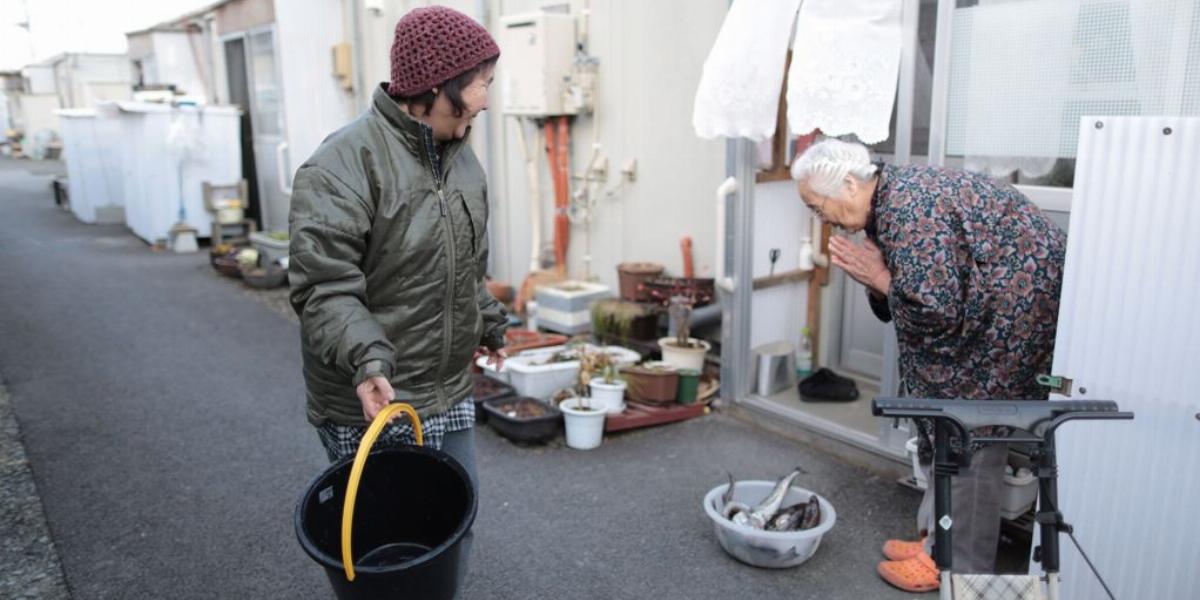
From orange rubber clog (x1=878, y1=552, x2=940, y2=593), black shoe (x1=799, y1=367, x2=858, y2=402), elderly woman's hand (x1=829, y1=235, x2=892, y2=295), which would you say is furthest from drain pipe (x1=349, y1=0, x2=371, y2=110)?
orange rubber clog (x1=878, y1=552, x2=940, y2=593)

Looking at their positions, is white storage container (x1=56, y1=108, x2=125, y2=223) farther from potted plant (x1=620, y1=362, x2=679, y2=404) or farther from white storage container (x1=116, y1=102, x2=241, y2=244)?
potted plant (x1=620, y1=362, x2=679, y2=404)

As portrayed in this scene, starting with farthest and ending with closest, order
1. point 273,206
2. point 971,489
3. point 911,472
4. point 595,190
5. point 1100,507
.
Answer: point 273,206, point 595,190, point 911,472, point 971,489, point 1100,507

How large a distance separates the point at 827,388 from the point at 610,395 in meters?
1.32

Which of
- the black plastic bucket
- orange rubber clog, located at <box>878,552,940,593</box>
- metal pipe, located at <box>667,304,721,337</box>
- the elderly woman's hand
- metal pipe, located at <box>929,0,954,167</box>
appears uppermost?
metal pipe, located at <box>929,0,954,167</box>

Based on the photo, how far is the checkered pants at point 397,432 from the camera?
2441mm

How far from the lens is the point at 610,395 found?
5.16 metres

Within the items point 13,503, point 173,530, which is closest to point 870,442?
point 173,530

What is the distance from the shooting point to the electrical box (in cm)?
643

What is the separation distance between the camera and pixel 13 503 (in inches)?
168

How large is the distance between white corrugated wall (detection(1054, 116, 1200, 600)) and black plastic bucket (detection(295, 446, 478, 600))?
199 cm

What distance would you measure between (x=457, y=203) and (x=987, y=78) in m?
2.57

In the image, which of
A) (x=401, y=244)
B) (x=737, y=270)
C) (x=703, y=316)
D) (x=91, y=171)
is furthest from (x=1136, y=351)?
(x=91, y=171)

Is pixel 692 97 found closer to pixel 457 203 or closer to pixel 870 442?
pixel 870 442

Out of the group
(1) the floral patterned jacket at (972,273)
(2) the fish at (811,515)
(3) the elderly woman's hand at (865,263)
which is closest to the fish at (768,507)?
(2) the fish at (811,515)
